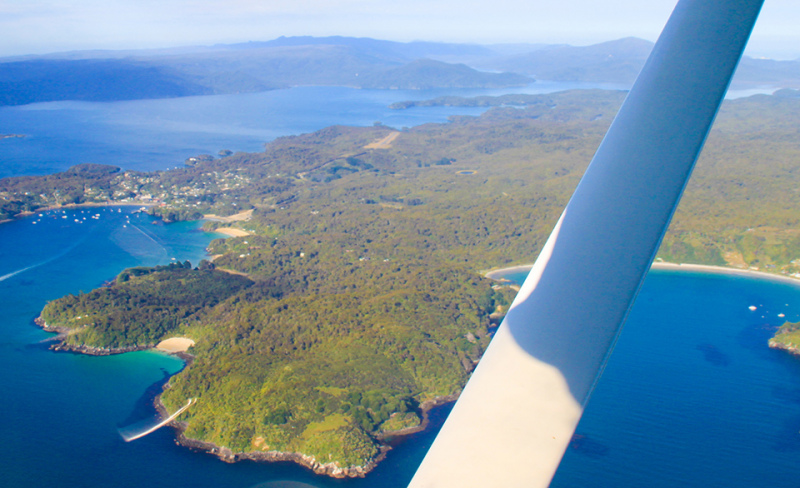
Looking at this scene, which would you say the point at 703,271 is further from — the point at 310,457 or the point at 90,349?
the point at 90,349

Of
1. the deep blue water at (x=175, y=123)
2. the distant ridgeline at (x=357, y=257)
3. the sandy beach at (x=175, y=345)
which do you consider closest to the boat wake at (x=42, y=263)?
the distant ridgeline at (x=357, y=257)

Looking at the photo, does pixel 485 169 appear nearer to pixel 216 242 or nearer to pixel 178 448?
pixel 216 242

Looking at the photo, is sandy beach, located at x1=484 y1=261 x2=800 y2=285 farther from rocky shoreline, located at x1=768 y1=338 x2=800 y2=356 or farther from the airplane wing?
the airplane wing

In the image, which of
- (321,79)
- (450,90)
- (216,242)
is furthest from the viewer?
(321,79)

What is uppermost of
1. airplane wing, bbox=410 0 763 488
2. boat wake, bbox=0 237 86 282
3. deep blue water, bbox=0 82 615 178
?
airplane wing, bbox=410 0 763 488

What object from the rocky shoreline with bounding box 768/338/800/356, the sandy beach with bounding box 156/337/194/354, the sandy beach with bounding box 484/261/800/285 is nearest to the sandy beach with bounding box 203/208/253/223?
the sandy beach with bounding box 156/337/194/354

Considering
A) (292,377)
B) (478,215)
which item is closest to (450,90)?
(478,215)
